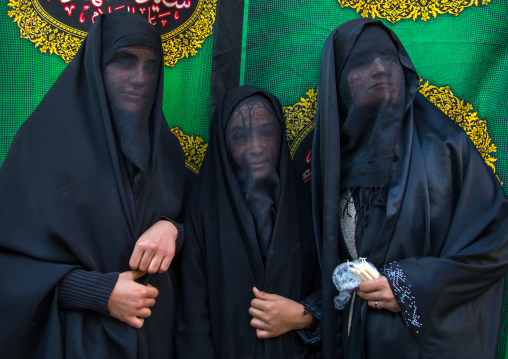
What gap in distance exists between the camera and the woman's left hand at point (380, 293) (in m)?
1.91

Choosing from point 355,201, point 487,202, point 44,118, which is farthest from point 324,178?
point 44,118

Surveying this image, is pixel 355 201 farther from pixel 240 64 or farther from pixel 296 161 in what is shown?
pixel 240 64

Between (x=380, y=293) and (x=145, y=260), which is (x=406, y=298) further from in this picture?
(x=145, y=260)

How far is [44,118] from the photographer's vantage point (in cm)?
202

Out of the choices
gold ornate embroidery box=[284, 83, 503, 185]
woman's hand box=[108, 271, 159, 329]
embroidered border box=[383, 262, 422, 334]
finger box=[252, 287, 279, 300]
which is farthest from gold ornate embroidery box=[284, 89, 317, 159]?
woman's hand box=[108, 271, 159, 329]

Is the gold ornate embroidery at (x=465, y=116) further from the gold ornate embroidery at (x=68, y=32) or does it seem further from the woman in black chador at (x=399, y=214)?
the gold ornate embroidery at (x=68, y=32)

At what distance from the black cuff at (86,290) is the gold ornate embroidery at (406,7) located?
212cm

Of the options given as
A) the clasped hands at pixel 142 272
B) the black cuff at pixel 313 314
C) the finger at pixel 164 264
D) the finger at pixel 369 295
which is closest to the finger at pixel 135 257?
the clasped hands at pixel 142 272

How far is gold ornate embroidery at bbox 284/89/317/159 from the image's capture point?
2865 millimetres

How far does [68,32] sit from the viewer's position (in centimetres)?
275

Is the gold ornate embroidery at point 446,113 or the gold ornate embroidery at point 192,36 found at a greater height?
the gold ornate embroidery at point 192,36

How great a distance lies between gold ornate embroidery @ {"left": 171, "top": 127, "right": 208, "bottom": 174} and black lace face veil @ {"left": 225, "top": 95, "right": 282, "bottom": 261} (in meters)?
0.57

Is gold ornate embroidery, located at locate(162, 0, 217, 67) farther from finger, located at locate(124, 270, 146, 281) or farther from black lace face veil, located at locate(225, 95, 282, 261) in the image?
finger, located at locate(124, 270, 146, 281)

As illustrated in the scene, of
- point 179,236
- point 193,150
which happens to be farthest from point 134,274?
point 193,150
